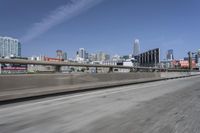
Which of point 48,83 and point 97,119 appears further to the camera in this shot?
point 48,83

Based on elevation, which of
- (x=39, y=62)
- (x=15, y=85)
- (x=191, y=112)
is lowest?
(x=191, y=112)

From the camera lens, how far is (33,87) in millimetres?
9898

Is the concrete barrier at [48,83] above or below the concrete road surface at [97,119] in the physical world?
above

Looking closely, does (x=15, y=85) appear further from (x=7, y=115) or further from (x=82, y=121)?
(x=82, y=121)

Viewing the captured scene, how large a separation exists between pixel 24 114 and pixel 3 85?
223 cm

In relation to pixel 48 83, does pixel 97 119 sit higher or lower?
lower

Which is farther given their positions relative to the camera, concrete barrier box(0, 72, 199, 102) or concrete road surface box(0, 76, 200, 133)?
concrete barrier box(0, 72, 199, 102)

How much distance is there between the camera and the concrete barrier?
8.74 metres

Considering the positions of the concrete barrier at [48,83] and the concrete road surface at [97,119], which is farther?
the concrete barrier at [48,83]

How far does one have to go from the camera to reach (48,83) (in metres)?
10.8

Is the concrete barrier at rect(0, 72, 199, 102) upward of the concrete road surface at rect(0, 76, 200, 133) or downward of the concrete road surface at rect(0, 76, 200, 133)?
upward

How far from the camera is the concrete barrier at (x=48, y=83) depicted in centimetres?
874

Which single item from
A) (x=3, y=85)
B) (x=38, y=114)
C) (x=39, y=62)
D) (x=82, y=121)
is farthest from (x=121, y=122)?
(x=39, y=62)

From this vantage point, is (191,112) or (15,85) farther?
(15,85)
